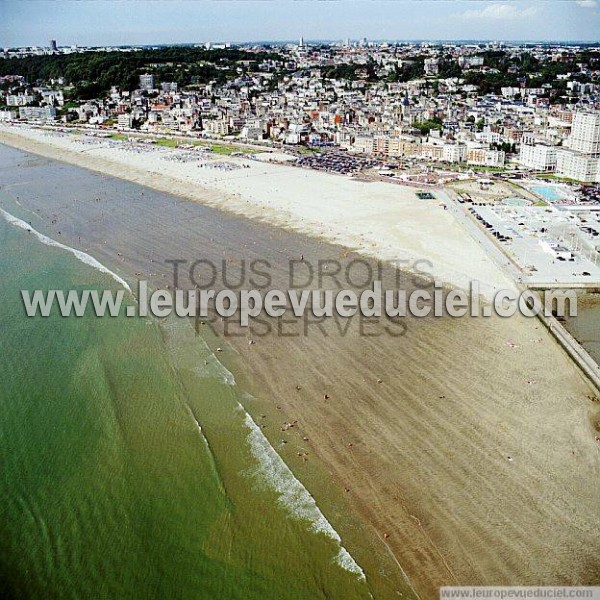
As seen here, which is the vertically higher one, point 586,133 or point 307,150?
point 586,133

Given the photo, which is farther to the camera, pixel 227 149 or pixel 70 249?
pixel 227 149

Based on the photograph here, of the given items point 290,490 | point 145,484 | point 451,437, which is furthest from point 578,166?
point 145,484

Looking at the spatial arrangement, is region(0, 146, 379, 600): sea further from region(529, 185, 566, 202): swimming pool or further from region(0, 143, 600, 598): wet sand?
region(529, 185, 566, 202): swimming pool

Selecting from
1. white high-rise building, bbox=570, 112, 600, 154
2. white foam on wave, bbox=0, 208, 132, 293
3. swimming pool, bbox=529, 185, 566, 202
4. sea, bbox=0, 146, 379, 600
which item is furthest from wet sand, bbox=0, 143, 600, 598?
white high-rise building, bbox=570, 112, 600, 154

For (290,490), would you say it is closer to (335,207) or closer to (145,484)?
(145,484)

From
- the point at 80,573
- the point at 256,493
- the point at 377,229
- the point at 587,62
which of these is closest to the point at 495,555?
the point at 256,493

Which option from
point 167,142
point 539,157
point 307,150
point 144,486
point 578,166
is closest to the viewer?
point 144,486
